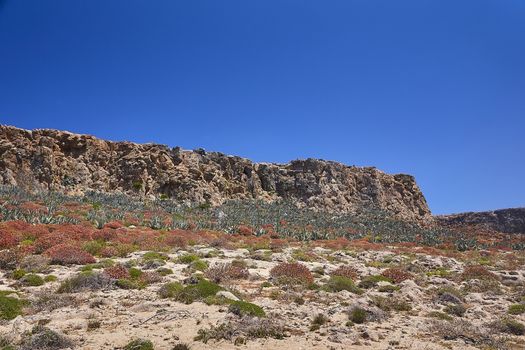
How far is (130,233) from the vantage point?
1206 inches

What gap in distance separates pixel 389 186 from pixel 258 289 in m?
71.7

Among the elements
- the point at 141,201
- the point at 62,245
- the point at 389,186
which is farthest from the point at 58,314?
the point at 389,186

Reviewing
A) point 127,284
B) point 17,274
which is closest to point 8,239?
point 17,274

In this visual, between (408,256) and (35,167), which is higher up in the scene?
(35,167)

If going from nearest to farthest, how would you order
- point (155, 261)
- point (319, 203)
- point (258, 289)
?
point (258, 289)
point (155, 261)
point (319, 203)

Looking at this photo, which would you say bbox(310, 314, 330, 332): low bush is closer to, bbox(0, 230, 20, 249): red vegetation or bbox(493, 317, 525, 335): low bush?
bbox(493, 317, 525, 335): low bush

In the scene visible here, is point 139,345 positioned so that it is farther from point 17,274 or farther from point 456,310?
point 456,310

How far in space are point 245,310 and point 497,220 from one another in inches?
3663

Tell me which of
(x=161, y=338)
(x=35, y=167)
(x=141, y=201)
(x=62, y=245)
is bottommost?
(x=161, y=338)

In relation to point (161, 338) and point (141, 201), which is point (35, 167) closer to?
point (141, 201)

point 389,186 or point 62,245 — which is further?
point 389,186

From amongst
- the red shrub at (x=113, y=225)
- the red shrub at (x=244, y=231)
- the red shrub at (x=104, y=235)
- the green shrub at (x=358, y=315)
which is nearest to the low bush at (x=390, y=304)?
the green shrub at (x=358, y=315)

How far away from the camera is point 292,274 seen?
61.9 feet

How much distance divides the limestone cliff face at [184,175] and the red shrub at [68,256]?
4050 centimetres
